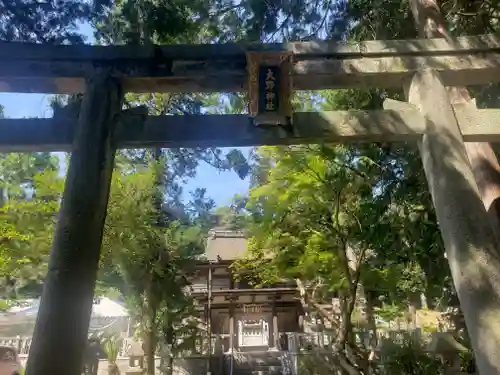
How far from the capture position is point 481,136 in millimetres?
3357

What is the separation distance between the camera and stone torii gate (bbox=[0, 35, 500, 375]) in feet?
8.87

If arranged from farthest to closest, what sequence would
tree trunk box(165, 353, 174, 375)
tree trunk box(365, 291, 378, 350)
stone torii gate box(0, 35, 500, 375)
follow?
tree trunk box(165, 353, 174, 375) → tree trunk box(365, 291, 378, 350) → stone torii gate box(0, 35, 500, 375)

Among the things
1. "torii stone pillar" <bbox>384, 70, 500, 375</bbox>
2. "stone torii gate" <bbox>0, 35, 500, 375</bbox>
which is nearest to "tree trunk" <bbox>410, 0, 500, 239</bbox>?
"stone torii gate" <bbox>0, 35, 500, 375</bbox>

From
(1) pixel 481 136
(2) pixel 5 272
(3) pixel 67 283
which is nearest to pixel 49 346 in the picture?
(3) pixel 67 283

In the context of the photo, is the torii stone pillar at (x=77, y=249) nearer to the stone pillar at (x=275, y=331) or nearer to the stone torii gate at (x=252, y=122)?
the stone torii gate at (x=252, y=122)

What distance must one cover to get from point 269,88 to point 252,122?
357 mm

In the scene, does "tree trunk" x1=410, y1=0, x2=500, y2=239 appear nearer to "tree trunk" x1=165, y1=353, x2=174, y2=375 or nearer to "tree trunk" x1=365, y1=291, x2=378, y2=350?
"tree trunk" x1=365, y1=291, x2=378, y2=350

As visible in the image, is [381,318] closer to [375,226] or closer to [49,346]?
[375,226]

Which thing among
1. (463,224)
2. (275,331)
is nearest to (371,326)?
(275,331)

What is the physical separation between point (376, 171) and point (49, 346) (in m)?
5.35

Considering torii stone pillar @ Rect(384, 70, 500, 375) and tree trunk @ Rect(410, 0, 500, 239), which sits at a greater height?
tree trunk @ Rect(410, 0, 500, 239)

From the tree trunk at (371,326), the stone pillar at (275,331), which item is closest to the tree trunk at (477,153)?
the tree trunk at (371,326)

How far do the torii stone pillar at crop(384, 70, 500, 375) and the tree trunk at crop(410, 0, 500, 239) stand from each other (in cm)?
111

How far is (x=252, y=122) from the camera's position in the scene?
3.38m
